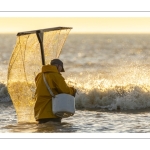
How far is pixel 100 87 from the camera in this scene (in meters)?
17.8

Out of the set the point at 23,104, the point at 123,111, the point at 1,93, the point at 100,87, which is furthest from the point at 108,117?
the point at 1,93

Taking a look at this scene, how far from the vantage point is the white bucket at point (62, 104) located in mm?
10945

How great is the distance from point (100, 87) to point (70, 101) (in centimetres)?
682

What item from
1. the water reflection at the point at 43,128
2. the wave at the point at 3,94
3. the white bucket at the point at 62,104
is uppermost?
the wave at the point at 3,94

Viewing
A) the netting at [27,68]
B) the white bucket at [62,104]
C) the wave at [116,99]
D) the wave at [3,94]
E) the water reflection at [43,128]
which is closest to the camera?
the white bucket at [62,104]

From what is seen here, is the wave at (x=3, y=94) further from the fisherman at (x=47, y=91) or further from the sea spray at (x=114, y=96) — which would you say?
the fisherman at (x=47, y=91)

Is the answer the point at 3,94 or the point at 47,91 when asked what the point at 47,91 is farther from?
the point at 3,94

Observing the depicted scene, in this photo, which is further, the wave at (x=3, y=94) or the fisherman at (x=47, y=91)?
the wave at (x=3, y=94)

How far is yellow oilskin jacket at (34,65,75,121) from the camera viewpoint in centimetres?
1100

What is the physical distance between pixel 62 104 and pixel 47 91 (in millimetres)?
401

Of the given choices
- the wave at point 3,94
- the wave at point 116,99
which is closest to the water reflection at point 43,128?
the wave at point 116,99

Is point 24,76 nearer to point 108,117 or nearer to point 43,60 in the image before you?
point 43,60

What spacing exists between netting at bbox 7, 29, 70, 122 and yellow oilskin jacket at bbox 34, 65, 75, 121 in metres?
0.88

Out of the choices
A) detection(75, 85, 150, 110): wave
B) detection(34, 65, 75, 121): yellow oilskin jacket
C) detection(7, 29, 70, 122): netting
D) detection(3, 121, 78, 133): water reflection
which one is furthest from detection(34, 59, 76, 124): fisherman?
detection(75, 85, 150, 110): wave
